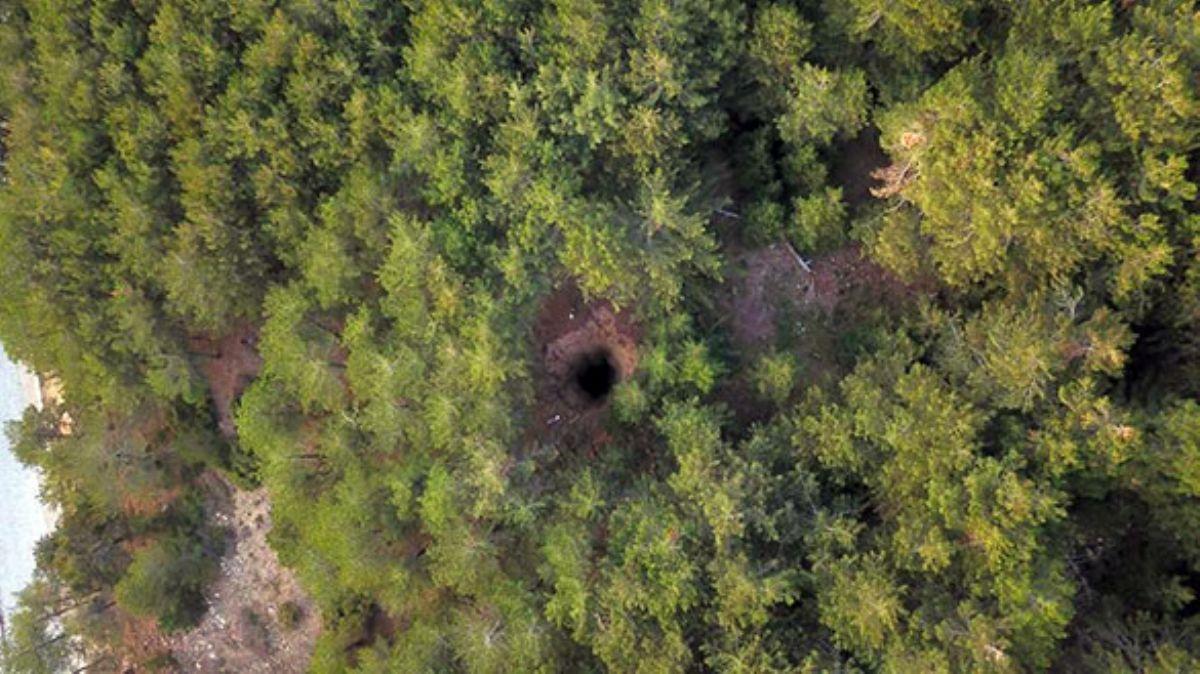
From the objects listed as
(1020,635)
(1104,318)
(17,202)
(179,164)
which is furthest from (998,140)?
(17,202)

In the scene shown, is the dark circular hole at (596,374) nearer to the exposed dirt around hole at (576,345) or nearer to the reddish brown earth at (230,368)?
the exposed dirt around hole at (576,345)

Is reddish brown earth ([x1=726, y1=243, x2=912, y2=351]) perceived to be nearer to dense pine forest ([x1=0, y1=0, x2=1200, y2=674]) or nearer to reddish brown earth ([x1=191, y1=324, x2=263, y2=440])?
dense pine forest ([x1=0, y1=0, x2=1200, y2=674])

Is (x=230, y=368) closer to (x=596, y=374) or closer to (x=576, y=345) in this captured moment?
(x=576, y=345)

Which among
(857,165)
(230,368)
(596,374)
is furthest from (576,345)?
(230,368)

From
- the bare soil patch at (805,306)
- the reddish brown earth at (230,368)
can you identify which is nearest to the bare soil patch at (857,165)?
the bare soil patch at (805,306)

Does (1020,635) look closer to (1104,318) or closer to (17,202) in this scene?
(1104,318)

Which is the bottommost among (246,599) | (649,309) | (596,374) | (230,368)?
(246,599)
